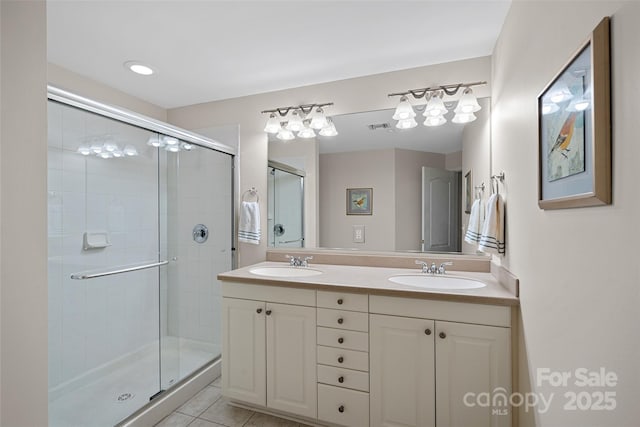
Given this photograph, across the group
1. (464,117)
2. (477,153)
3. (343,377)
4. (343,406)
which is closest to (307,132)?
(464,117)

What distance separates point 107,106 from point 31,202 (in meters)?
1.08

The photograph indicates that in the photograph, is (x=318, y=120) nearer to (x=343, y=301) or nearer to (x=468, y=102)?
(x=468, y=102)

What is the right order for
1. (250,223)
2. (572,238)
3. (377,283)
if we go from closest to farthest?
(572,238) < (377,283) < (250,223)

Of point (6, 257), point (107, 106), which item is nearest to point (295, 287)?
point (6, 257)

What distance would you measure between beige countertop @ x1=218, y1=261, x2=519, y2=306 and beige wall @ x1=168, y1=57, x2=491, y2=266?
76 cm

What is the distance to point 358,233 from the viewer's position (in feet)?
7.66

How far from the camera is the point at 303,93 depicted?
8.03 feet

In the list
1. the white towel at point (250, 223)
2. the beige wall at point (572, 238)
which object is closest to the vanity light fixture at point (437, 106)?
the beige wall at point (572, 238)

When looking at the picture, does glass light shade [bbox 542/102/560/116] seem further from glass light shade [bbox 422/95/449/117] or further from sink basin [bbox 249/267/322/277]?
sink basin [bbox 249/267/322/277]

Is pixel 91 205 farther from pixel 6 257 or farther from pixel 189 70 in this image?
pixel 6 257

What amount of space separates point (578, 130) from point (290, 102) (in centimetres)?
204

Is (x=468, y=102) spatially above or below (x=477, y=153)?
above

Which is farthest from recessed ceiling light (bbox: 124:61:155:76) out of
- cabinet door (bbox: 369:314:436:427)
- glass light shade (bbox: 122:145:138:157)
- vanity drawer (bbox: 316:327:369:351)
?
cabinet door (bbox: 369:314:436:427)

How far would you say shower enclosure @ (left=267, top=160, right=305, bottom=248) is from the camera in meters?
2.53
